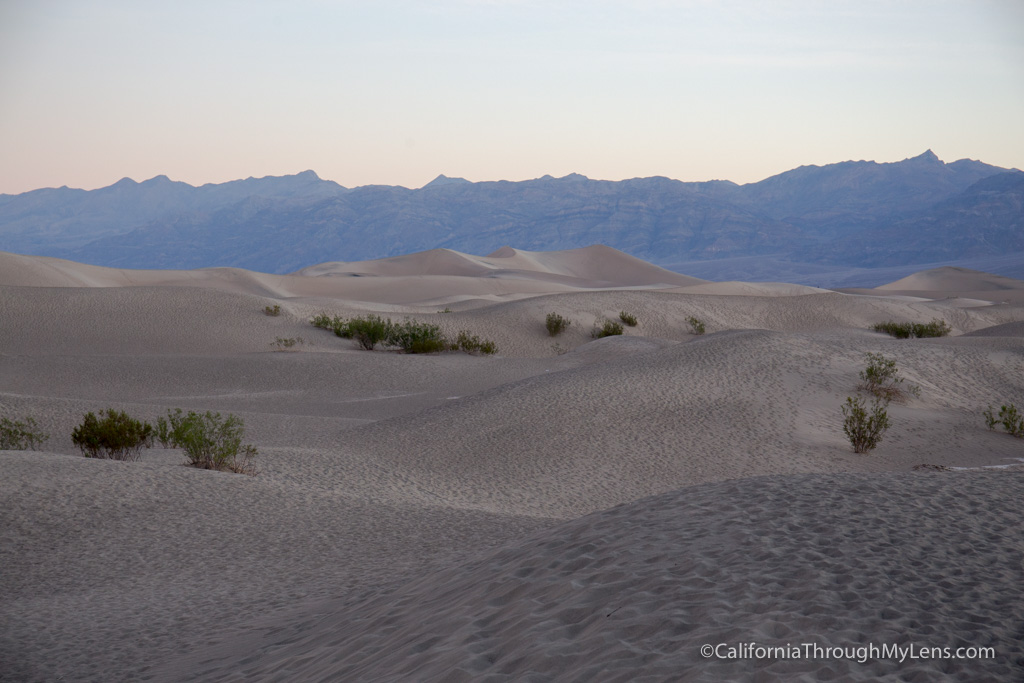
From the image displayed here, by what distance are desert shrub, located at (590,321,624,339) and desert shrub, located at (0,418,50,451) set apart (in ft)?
72.9

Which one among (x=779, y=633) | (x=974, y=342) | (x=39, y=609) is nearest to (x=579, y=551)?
(x=779, y=633)

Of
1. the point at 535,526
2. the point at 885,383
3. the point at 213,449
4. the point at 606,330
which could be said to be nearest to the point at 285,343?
the point at 606,330

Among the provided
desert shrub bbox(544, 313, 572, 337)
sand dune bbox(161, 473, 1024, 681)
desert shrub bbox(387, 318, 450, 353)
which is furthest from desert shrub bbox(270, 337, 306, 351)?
sand dune bbox(161, 473, 1024, 681)

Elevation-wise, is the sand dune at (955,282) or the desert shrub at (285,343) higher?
the sand dune at (955,282)

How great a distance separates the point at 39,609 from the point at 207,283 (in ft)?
205

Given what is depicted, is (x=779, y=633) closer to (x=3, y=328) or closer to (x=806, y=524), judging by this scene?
(x=806, y=524)

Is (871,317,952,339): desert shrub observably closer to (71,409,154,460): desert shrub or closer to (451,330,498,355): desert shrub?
(451,330,498,355): desert shrub

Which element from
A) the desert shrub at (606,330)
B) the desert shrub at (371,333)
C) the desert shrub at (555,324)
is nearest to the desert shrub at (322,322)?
the desert shrub at (371,333)

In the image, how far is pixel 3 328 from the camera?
26.4m

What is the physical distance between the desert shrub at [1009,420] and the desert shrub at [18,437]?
51.8ft

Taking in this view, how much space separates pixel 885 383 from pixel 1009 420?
2408 millimetres

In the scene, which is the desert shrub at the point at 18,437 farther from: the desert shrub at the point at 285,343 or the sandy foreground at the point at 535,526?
the desert shrub at the point at 285,343

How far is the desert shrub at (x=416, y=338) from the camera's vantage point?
26.2 metres

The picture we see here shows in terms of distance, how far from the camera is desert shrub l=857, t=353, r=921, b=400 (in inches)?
621
